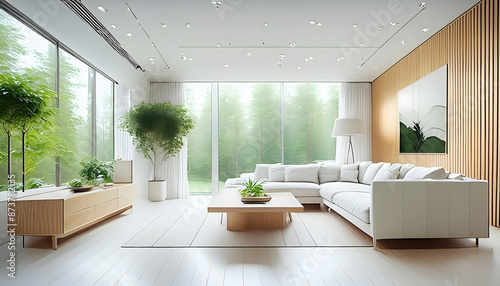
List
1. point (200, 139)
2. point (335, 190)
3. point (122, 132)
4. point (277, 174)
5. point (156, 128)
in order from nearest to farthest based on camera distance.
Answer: point (335, 190) < point (277, 174) < point (156, 128) < point (122, 132) < point (200, 139)

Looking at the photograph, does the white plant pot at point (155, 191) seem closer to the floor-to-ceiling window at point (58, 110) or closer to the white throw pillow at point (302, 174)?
the floor-to-ceiling window at point (58, 110)

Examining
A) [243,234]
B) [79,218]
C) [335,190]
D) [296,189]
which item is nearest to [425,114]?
[335,190]

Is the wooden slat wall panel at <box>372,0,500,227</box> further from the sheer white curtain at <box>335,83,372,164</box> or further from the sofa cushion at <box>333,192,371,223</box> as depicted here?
the sheer white curtain at <box>335,83,372,164</box>

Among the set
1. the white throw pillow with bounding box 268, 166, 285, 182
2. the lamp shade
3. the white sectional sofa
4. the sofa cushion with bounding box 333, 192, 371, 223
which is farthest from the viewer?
the lamp shade

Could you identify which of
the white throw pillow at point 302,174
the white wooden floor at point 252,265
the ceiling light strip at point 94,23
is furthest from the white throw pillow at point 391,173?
the ceiling light strip at point 94,23

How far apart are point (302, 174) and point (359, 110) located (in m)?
2.76

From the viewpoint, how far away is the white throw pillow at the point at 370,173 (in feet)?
19.1

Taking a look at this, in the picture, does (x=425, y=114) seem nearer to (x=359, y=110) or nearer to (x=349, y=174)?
(x=349, y=174)

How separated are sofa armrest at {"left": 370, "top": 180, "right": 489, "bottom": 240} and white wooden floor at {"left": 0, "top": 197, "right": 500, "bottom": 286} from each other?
18cm

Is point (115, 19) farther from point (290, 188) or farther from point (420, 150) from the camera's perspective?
point (420, 150)

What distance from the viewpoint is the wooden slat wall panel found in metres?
4.04

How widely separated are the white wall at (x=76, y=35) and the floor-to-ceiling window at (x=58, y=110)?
A: 0.99 ft

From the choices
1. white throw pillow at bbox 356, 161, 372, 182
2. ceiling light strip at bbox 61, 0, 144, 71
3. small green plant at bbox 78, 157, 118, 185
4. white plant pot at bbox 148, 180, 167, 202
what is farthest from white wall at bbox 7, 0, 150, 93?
white throw pillow at bbox 356, 161, 372, 182

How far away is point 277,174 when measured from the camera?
256 inches
